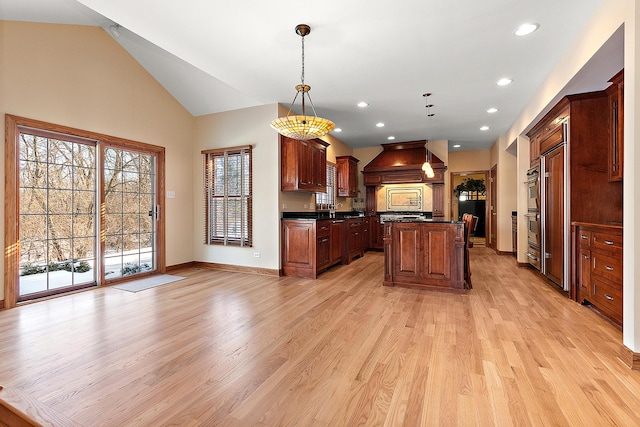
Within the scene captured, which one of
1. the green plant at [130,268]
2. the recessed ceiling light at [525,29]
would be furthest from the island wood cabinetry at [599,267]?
the green plant at [130,268]

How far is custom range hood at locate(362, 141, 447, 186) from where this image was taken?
7.27m

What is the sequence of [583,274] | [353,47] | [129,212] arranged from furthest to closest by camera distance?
[129,212]
[583,274]
[353,47]

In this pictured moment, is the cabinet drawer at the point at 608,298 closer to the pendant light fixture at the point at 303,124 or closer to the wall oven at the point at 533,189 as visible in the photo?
the wall oven at the point at 533,189

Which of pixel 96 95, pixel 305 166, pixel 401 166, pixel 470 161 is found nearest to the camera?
pixel 96 95

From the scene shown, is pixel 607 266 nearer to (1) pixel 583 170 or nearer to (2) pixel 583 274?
(2) pixel 583 274

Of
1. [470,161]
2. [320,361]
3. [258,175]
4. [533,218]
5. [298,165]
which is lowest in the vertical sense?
[320,361]

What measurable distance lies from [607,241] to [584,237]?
0.49 meters

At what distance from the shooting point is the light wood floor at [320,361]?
156 cm

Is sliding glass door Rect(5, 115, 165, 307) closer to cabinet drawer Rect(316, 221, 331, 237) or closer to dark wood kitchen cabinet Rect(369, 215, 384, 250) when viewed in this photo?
cabinet drawer Rect(316, 221, 331, 237)

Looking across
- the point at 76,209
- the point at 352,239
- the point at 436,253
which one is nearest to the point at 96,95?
the point at 76,209

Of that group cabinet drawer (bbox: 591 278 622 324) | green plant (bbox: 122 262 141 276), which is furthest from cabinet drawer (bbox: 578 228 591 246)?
green plant (bbox: 122 262 141 276)

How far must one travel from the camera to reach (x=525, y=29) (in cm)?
282

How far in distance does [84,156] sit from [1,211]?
1168mm

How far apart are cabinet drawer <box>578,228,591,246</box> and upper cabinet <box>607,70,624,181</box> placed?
610 millimetres
